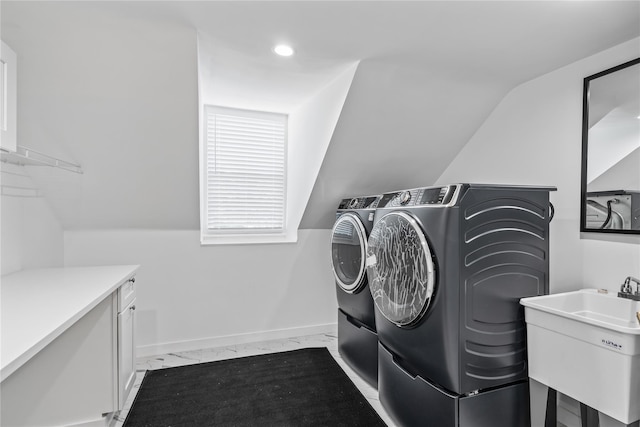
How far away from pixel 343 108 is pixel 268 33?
74cm

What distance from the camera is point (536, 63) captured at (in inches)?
81.0

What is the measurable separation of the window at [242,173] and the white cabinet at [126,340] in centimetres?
101

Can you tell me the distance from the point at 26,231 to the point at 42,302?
46.8 inches

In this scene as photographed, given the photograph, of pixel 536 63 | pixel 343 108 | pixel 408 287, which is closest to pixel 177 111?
pixel 343 108

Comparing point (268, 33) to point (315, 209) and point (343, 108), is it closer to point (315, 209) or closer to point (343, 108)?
point (343, 108)

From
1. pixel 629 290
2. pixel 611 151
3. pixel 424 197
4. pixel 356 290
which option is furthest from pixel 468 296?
pixel 611 151

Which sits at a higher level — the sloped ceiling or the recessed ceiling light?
the recessed ceiling light

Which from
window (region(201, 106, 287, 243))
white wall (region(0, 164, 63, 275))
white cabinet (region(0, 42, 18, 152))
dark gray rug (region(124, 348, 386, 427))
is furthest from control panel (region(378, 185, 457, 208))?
white wall (region(0, 164, 63, 275))

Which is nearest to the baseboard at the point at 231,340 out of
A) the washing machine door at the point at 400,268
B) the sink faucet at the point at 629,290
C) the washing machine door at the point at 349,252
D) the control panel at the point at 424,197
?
the washing machine door at the point at 349,252

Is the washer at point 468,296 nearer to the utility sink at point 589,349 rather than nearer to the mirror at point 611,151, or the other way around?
the utility sink at point 589,349

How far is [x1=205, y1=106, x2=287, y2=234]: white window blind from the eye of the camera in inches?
123

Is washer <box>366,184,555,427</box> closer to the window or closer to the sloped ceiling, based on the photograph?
the sloped ceiling

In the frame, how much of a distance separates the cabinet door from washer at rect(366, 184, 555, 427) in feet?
5.21

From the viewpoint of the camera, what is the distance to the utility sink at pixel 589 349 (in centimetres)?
124
